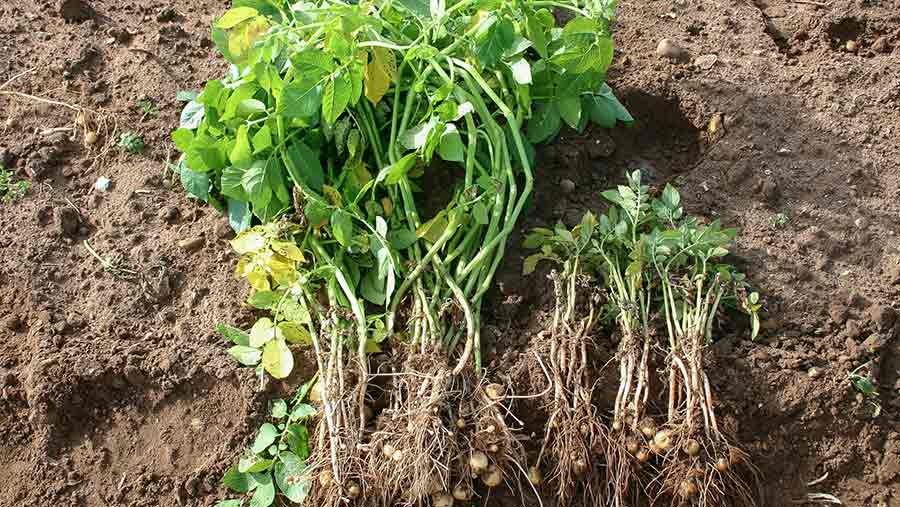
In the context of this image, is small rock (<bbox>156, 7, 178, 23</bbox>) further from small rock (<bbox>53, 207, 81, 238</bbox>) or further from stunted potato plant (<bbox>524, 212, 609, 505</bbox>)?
stunted potato plant (<bbox>524, 212, 609, 505</bbox>)

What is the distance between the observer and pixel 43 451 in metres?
2.00

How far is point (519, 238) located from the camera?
225cm

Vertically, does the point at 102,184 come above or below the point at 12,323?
above

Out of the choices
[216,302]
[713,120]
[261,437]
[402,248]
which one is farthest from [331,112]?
[713,120]

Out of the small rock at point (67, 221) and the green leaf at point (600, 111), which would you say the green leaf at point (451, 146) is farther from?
the small rock at point (67, 221)

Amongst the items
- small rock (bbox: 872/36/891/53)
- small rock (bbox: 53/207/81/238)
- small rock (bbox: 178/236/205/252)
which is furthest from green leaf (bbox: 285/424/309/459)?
small rock (bbox: 872/36/891/53)

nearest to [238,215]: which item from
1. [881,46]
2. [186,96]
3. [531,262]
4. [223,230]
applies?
[223,230]

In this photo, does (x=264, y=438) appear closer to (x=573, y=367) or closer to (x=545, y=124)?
(x=573, y=367)

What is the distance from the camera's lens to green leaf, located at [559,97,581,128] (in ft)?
7.59

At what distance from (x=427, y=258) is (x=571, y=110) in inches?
22.2

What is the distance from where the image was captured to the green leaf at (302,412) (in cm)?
197

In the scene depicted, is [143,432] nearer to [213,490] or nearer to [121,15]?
[213,490]

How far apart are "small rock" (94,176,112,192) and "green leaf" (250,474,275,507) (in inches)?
36.4

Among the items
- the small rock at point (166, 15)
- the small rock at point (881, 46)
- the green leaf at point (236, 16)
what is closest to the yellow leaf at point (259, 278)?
the green leaf at point (236, 16)
